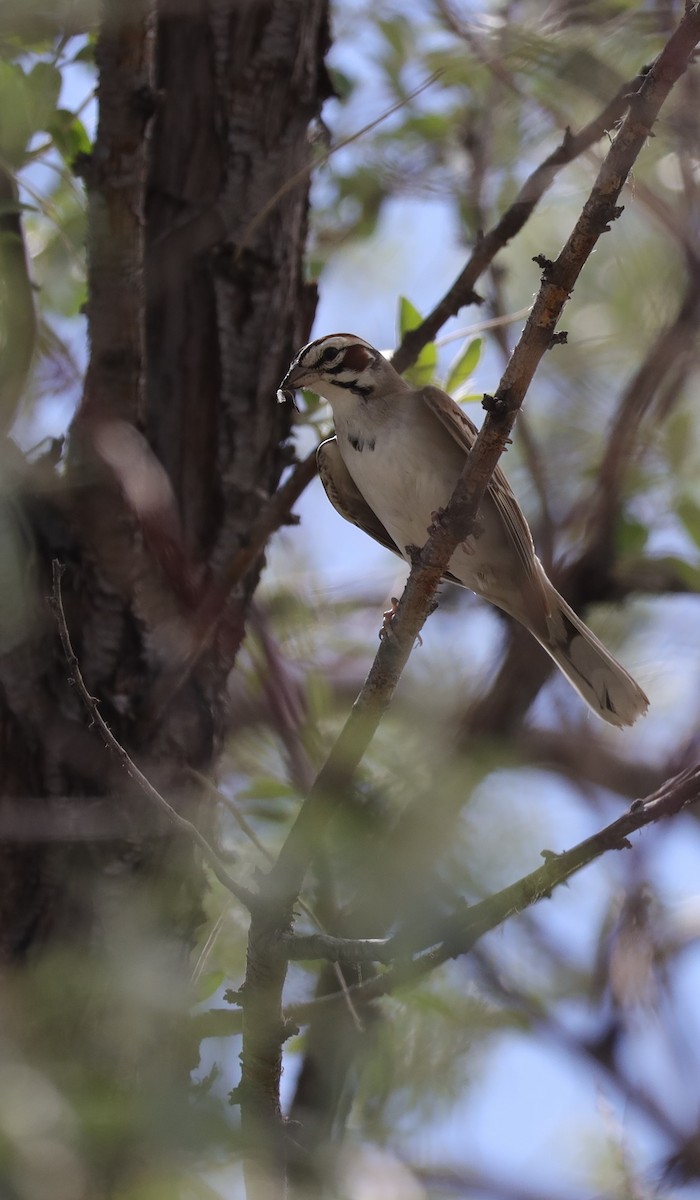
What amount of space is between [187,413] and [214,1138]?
8.42 ft

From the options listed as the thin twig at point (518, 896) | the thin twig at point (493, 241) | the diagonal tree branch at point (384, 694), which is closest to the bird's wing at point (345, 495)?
the thin twig at point (493, 241)

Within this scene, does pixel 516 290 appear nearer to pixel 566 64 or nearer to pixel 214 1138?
pixel 566 64

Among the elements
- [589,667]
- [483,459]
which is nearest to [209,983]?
[483,459]

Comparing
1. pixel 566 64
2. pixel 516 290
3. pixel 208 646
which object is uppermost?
pixel 516 290

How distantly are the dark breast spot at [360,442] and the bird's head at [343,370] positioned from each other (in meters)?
0.14

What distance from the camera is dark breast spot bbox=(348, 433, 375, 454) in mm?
4352

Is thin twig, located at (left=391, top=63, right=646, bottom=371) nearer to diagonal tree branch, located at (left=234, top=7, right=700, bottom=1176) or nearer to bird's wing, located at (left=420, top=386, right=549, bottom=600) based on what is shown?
bird's wing, located at (left=420, top=386, right=549, bottom=600)

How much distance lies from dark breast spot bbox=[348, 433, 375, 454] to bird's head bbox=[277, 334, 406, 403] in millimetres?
140

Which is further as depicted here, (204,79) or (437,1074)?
(204,79)

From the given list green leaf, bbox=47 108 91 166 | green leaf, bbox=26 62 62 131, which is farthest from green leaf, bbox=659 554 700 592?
green leaf, bbox=26 62 62 131

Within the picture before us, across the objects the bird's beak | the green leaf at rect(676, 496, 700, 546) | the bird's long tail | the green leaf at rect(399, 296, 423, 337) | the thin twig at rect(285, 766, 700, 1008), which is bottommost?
the thin twig at rect(285, 766, 700, 1008)

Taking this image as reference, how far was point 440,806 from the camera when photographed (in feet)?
10.2

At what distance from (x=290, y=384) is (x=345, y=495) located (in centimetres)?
70

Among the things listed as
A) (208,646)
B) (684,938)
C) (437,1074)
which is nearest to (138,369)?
(208,646)
